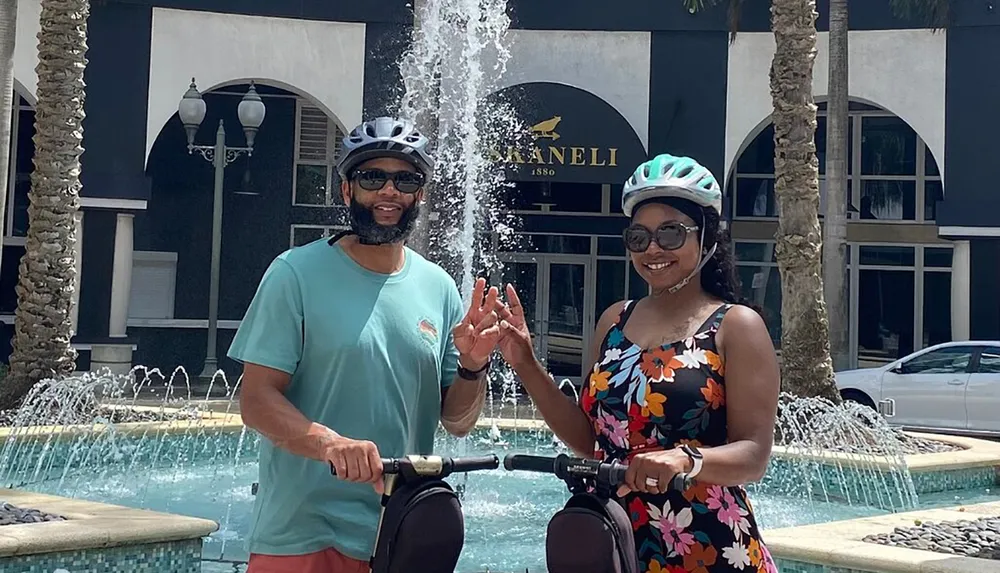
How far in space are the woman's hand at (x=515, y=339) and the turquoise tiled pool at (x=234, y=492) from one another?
3913 mm

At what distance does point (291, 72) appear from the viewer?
62.1ft

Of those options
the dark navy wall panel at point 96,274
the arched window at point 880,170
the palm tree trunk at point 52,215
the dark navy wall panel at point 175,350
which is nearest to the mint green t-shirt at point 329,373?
the palm tree trunk at point 52,215

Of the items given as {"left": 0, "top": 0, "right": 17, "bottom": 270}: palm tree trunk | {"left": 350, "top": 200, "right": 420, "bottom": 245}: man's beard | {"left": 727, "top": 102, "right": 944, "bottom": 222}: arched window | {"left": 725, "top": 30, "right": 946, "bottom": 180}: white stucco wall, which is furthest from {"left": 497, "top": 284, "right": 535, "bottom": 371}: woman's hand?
{"left": 727, "top": 102, "right": 944, "bottom": 222}: arched window

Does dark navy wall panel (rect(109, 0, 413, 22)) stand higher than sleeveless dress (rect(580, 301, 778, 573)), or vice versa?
dark navy wall panel (rect(109, 0, 413, 22))

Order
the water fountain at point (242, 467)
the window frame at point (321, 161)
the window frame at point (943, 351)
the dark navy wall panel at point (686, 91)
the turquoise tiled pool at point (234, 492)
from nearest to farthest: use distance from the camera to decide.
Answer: the turquoise tiled pool at point (234, 492) < the water fountain at point (242, 467) < the window frame at point (943, 351) < the dark navy wall panel at point (686, 91) < the window frame at point (321, 161)

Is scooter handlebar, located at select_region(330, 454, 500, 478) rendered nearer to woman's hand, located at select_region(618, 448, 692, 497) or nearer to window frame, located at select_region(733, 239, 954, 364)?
woman's hand, located at select_region(618, 448, 692, 497)

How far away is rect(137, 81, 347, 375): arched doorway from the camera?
1988 centimetres

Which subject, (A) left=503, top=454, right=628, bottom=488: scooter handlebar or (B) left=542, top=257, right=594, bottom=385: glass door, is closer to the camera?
(A) left=503, top=454, right=628, bottom=488: scooter handlebar

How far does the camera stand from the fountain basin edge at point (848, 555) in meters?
5.09

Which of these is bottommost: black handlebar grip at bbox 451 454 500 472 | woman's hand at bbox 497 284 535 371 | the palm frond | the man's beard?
black handlebar grip at bbox 451 454 500 472

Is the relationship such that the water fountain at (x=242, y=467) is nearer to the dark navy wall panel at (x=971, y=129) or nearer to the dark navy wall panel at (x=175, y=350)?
the dark navy wall panel at (x=175, y=350)

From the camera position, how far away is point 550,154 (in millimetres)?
17984

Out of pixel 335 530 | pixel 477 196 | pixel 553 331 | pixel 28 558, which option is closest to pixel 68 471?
pixel 28 558

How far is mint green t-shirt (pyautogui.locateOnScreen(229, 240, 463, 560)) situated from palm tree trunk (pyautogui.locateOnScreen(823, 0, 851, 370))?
14.8 meters
